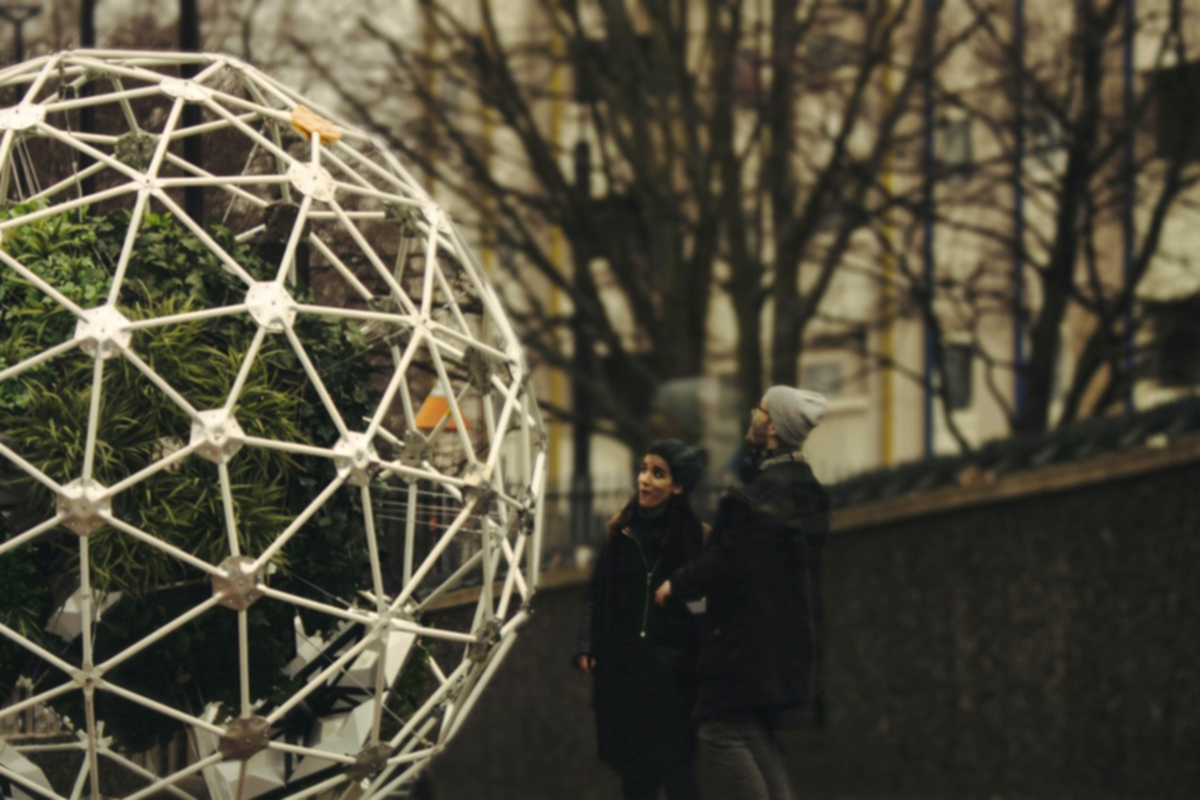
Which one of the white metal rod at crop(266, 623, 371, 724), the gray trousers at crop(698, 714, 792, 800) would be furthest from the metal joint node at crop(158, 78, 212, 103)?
the gray trousers at crop(698, 714, 792, 800)

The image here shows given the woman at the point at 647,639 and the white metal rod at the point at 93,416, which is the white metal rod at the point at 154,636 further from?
the woman at the point at 647,639

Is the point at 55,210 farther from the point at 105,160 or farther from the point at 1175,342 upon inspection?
the point at 1175,342

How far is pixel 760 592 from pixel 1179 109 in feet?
38.8

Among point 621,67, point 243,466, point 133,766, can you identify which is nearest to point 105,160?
point 243,466

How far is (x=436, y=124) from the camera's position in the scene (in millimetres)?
16875

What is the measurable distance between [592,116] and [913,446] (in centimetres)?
1196

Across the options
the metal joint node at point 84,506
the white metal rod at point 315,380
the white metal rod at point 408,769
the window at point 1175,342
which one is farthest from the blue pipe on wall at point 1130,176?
the metal joint node at point 84,506

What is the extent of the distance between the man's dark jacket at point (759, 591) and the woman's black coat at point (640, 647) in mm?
206

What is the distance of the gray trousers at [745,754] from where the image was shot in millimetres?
6000

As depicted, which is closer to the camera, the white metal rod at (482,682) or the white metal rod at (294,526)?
the white metal rod at (294,526)

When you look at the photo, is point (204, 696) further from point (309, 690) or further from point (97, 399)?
point (97, 399)

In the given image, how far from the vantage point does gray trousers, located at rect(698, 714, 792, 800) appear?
19.7ft

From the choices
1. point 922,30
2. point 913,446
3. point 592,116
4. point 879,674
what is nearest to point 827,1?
point 922,30

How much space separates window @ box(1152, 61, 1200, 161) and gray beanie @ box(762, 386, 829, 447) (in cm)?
1096
